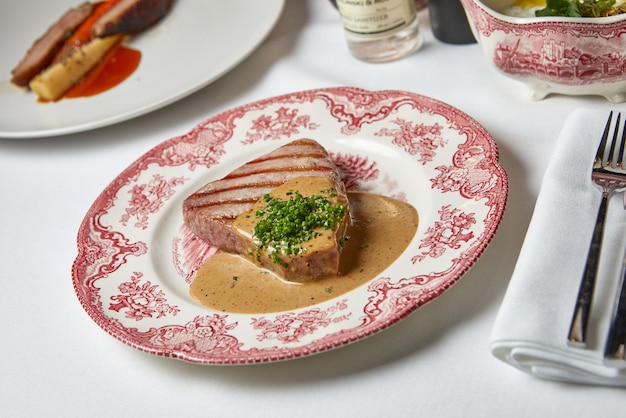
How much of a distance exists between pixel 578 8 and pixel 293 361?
103 centimetres

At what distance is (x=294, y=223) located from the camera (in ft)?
5.17

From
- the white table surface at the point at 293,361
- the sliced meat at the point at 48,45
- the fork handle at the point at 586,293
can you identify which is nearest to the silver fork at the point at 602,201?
the fork handle at the point at 586,293

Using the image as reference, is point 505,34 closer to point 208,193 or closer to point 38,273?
point 208,193

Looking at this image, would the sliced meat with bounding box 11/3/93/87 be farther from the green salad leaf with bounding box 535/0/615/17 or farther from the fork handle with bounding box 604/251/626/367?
the fork handle with bounding box 604/251/626/367

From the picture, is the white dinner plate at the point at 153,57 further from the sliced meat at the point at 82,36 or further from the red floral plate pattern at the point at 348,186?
the red floral plate pattern at the point at 348,186

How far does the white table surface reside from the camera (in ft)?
4.30

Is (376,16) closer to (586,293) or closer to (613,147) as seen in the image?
(613,147)

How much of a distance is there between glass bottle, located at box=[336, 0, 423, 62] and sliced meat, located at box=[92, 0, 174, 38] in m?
0.83

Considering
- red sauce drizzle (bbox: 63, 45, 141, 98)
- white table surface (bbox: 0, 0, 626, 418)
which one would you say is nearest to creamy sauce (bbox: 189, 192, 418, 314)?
white table surface (bbox: 0, 0, 626, 418)

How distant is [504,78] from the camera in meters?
2.09

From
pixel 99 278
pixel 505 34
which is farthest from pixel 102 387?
pixel 505 34

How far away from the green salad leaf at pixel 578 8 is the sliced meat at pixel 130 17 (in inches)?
59.7

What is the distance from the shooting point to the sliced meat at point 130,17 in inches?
107

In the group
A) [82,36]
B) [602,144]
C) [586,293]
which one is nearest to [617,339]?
[586,293]
